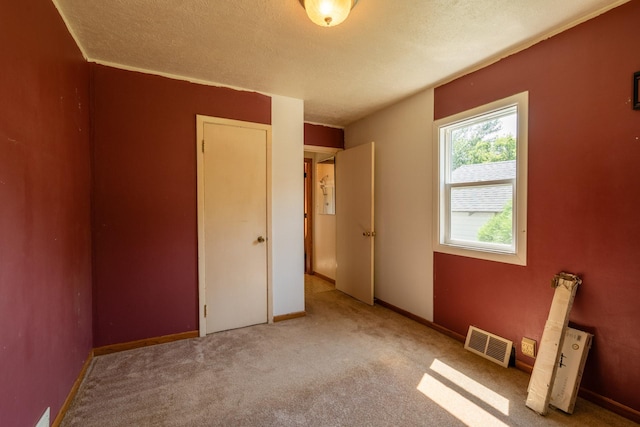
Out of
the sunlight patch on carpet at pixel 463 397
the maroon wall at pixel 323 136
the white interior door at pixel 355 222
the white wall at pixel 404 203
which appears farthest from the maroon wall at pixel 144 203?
the sunlight patch on carpet at pixel 463 397

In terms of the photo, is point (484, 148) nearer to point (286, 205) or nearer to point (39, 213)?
point (286, 205)

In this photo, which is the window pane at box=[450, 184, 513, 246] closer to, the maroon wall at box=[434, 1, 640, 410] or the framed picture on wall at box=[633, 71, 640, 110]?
the maroon wall at box=[434, 1, 640, 410]

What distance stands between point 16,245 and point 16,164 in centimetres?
36

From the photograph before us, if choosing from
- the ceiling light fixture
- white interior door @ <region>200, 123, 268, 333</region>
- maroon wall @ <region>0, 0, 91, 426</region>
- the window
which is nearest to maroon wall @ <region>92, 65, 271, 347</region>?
white interior door @ <region>200, 123, 268, 333</region>

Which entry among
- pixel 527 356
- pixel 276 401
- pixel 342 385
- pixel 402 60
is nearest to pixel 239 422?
pixel 276 401

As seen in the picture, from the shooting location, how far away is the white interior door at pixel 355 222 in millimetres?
3598

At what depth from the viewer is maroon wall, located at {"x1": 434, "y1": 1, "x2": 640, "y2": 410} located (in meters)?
1.69

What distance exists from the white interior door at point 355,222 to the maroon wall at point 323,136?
0.79 ft

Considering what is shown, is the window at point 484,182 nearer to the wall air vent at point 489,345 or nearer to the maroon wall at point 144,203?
the wall air vent at point 489,345

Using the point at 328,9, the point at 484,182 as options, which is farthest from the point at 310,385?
the point at 328,9

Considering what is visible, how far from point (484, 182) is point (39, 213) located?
301 centimetres

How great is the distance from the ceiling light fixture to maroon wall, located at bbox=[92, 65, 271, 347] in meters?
1.57

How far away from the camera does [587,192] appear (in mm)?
1851

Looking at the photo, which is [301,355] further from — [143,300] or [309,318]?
[143,300]
